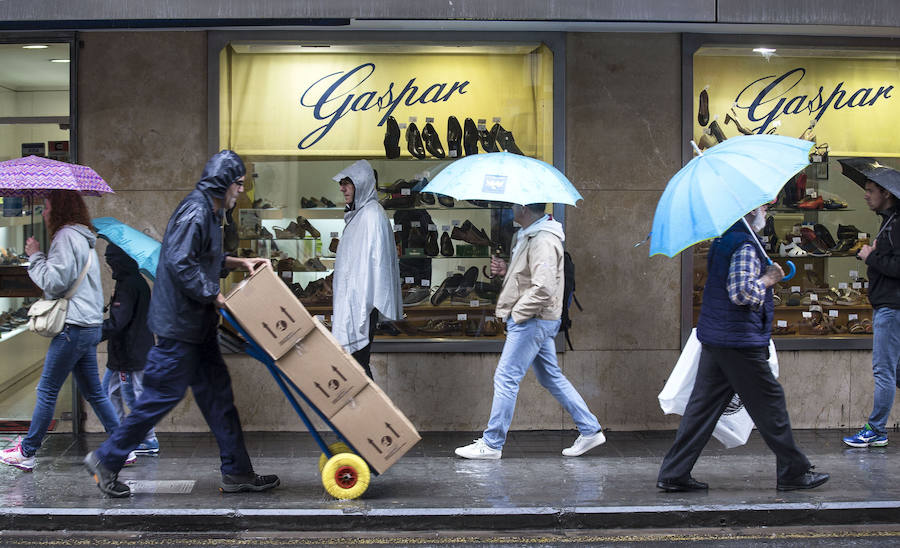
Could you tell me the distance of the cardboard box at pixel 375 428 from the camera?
6.03 metres

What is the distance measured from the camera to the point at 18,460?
6797mm

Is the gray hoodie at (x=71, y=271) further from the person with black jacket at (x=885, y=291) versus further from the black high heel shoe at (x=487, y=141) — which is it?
the person with black jacket at (x=885, y=291)

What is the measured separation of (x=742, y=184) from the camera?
5.64 metres

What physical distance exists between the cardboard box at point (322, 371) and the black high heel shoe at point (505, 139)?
321 cm

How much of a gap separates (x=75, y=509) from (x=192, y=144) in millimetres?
3289

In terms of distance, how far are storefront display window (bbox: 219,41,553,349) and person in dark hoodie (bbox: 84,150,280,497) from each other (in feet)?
8.02

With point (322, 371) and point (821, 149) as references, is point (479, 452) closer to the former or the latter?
point (322, 371)

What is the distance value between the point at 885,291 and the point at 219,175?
478cm

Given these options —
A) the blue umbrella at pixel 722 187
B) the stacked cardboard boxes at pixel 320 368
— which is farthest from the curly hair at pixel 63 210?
the blue umbrella at pixel 722 187

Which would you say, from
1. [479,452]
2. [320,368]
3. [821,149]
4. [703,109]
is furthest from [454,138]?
[320,368]

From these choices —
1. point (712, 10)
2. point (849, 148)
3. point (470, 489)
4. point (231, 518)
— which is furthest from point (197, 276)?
point (849, 148)

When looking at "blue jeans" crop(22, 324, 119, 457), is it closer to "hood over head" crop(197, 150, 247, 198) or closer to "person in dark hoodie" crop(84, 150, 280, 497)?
"person in dark hoodie" crop(84, 150, 280, 497)

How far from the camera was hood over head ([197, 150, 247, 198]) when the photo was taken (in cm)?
602

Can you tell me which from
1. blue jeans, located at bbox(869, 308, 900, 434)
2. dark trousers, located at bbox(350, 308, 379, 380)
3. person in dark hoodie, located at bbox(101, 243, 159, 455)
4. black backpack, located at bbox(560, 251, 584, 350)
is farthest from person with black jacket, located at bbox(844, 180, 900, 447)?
person in dark hoodie, located at bbox(101, 243, 159, 455)
